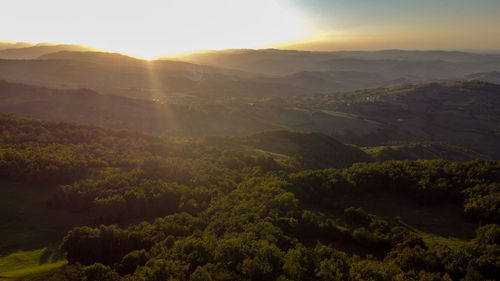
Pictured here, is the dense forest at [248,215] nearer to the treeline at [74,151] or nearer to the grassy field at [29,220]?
the treeline at [74,151]

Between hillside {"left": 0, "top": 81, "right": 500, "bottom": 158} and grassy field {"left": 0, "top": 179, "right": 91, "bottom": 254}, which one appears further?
hillside {"left": 0, "top": 81, "right": 500, "bottom": 158}

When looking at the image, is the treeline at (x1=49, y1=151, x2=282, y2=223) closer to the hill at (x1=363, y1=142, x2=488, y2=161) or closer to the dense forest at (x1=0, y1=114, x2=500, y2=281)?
the dense forest at (x1=0, y1=114, x2=500, y2=281)

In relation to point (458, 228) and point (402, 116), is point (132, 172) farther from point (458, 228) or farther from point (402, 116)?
point (402, 116)

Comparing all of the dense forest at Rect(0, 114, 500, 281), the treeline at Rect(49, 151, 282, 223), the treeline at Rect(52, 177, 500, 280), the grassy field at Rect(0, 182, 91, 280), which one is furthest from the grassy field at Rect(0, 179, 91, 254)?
the treeline at Rect(52, 177, 500, 280)

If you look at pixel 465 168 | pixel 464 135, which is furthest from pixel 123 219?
pixel 464 135

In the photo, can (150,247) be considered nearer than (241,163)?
Yes

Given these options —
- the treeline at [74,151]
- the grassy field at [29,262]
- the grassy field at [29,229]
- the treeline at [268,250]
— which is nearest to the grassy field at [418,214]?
the treeline at [268,250]
